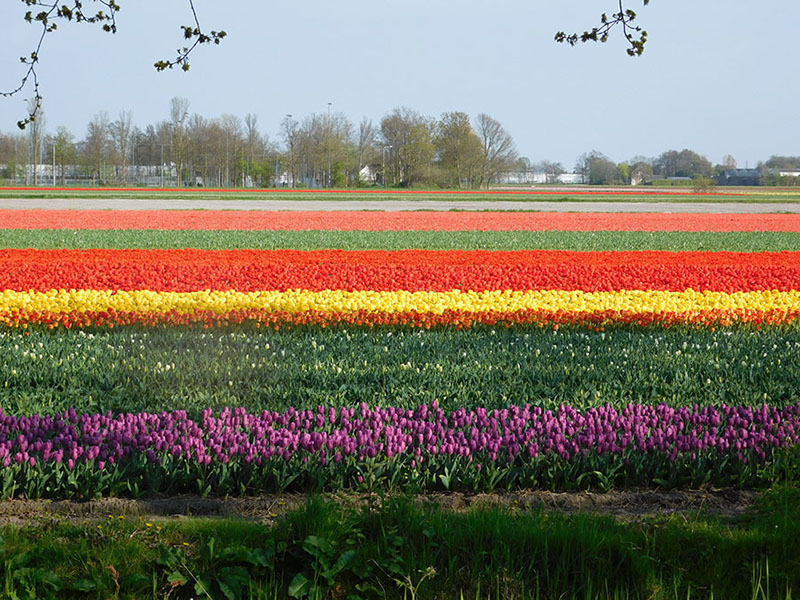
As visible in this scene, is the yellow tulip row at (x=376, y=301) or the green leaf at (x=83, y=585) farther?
the yellow tulip row at (x=376, y=301)

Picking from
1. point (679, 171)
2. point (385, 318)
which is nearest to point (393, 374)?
point (385, 318)

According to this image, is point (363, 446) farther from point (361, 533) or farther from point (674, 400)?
point (674, 400)

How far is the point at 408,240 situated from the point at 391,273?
886 cm

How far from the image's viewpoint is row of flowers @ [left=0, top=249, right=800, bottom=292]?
41.6 feet

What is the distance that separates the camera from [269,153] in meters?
96.6

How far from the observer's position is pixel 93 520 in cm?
485

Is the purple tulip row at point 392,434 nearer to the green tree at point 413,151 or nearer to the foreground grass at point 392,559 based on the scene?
the foreground grass at point 392,559

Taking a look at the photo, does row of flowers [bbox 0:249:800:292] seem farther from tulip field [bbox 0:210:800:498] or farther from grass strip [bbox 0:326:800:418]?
grass strip [bbox 0:326:800:418]

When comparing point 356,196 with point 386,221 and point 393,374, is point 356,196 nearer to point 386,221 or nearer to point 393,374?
point 386,221

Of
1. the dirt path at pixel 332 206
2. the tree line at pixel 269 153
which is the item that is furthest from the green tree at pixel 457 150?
the dirt path at pixel 332 206

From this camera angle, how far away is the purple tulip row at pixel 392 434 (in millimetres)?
5562

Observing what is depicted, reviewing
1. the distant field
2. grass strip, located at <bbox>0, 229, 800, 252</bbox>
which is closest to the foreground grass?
grass strip, located at <bbox>0, 229, 800, 252</bbox>

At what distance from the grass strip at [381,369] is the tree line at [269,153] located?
7047 centimetres

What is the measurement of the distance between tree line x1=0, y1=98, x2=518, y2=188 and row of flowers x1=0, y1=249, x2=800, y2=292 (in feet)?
211
